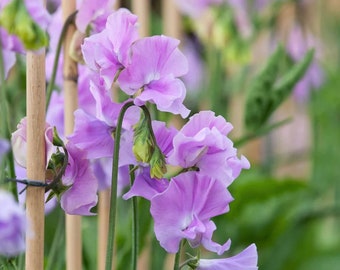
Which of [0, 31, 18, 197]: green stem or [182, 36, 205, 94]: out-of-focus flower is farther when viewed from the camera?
[182, 36, 205, 94]: out-of-focus flower

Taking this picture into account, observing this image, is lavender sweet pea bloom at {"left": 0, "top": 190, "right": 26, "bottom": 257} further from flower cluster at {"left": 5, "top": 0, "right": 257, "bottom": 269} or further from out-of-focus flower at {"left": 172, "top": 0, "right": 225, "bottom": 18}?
out-of-focus flower at {"left": 172, "top": 0, "right": 225, "bottom": 18}

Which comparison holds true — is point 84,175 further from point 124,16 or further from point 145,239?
point 145,239

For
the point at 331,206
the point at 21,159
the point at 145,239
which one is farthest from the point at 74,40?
the point at 331,206

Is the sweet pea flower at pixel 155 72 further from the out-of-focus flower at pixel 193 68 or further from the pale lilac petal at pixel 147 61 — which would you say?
the out-of-focus flower at pixel 193 68

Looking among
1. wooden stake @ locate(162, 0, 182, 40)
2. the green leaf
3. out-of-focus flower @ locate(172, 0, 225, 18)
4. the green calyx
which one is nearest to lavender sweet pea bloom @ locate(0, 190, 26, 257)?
the green calyx

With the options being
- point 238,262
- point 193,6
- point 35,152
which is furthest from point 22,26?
Result: point 193,6
